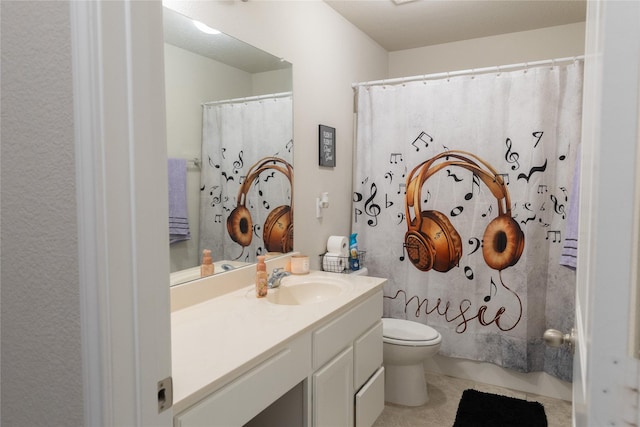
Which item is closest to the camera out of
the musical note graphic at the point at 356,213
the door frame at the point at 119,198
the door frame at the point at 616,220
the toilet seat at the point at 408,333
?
the door frame at the point at 616,220

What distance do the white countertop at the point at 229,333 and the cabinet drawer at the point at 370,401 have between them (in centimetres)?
46

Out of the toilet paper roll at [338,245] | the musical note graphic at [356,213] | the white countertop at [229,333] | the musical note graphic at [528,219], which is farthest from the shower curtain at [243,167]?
the musical note graphic at [528,219]

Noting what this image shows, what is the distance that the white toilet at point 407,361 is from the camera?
2514 millimetres

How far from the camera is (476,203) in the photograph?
279 cm

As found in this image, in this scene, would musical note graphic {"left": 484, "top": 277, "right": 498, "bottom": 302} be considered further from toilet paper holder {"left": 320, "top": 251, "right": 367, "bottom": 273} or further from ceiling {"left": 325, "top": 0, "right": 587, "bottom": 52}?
ceiling {"left": 325, "top": 0, "right": 587, "bottom": 52}

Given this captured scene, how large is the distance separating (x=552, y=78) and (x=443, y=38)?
3.67 feet

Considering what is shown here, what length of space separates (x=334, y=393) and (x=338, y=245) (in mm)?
1103

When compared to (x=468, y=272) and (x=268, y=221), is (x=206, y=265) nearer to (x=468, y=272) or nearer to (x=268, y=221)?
(x=268, y=221)

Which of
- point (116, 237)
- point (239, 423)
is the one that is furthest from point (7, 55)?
point (239, 423)

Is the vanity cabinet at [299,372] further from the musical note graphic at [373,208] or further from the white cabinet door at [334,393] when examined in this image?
the musical note graphic at [373,208]

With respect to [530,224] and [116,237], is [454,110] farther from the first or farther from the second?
[116,237]

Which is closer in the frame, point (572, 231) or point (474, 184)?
point (572, 231)

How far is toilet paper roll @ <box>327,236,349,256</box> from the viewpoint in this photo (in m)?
2.80

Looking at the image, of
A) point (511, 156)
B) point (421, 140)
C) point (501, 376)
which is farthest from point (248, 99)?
point (501, 376)
